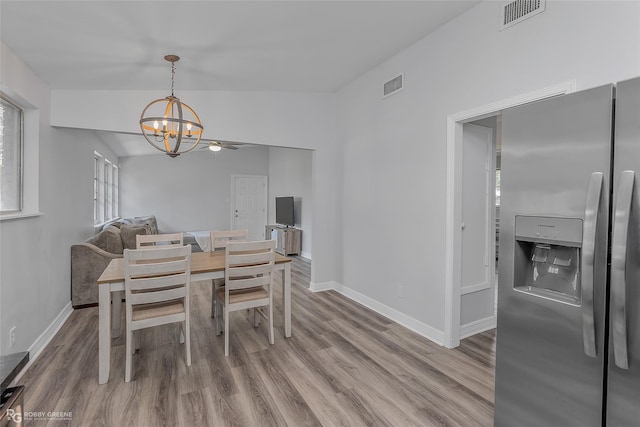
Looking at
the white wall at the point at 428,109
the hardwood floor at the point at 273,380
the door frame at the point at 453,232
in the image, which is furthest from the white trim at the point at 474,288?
the hardwood floor at the point at 273,380

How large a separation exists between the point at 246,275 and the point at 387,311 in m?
1.76

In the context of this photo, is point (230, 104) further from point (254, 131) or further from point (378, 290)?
point (378, 290)

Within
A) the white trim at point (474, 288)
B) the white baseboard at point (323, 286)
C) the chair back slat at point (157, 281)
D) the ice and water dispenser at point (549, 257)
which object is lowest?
the white baseboard at point (323, 286)

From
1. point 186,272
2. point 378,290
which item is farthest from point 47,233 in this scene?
point 378,290

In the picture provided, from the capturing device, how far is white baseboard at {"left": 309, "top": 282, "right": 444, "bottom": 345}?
10.1 ft

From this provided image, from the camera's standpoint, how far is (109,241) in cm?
447

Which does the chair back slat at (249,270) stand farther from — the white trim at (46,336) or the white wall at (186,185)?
the white wall at (186,185)

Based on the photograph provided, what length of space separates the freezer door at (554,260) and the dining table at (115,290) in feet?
6.49

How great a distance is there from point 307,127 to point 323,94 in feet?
1.93

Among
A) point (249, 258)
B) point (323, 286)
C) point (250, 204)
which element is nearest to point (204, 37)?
point (249, 258)

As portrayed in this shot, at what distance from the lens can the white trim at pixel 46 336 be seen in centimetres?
263

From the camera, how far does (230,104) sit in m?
4.12

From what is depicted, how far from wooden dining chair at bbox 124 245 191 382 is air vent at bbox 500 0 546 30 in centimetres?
304

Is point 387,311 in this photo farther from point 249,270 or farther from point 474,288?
point 249,270
